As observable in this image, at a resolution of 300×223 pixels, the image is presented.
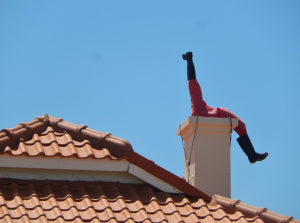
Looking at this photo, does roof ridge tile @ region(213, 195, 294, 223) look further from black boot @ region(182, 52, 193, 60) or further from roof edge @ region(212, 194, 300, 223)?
black boot @ region(182, 52, 193, 60)

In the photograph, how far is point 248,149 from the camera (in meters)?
10.6

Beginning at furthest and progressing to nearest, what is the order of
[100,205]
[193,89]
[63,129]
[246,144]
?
[193,89]
[246,144]
[63,129]
[100,205]

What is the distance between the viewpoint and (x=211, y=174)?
32.8ft

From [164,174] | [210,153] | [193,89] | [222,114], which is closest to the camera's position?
[164,174]

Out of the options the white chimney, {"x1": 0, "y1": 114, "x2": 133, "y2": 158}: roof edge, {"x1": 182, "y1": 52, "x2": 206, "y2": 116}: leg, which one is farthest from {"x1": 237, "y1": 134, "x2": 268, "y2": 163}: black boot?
{"x1": 0, "y1": 114, "x2": 133, "y2": 158}: roof edge

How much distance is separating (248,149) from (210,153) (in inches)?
36.7

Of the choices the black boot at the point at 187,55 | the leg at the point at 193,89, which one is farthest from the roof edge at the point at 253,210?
the black boot at the point at 187,55

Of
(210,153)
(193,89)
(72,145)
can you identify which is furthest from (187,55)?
(72,145)

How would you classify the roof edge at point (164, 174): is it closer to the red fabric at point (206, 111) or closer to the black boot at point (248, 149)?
the red fabric at point (206, 111)

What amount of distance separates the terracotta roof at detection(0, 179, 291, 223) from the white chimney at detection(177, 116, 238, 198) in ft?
4.46

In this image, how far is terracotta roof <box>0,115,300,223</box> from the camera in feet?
24.6

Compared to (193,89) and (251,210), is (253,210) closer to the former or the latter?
(251,210)

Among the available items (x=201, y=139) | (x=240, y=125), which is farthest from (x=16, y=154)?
(x=240, y=125)

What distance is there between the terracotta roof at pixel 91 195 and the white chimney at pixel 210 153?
51.1 inches
